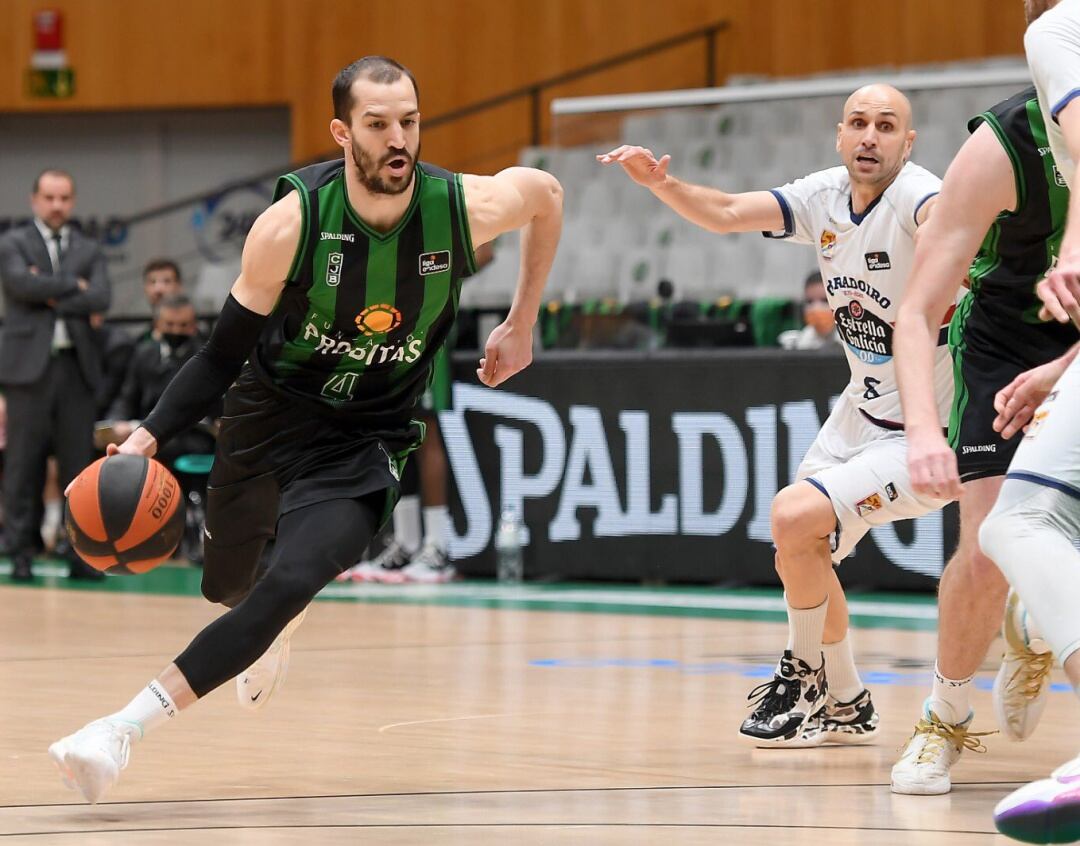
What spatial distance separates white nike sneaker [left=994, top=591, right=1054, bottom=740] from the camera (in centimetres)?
502

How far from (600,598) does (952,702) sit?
5.62 m

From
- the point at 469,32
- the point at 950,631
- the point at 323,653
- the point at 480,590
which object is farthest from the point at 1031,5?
the point at 469,32

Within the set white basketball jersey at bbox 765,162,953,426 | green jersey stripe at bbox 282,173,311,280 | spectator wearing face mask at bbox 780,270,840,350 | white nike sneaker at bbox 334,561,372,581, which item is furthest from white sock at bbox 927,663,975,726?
white nike sneaker at bbox 334,561,372,581

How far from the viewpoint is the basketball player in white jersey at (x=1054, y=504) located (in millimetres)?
3338

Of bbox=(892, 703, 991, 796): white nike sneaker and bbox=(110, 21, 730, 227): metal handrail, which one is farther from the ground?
bbox=(110, 21, 730, 227): metal handrail

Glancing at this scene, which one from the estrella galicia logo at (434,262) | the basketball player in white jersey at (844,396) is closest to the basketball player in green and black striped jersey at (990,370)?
the basketball player in white jersey at (844,396)

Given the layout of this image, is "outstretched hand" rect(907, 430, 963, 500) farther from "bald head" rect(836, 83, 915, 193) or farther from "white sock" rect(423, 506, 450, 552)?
"white sock" rect(423, 506, 450, 552)

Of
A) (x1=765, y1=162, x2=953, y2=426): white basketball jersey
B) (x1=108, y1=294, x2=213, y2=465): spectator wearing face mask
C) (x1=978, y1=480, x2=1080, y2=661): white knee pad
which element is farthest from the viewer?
(x1=108, y1=294, x2=213, y2=465): spectator wearing face mask

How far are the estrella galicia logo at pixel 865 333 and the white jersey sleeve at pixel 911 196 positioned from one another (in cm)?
27

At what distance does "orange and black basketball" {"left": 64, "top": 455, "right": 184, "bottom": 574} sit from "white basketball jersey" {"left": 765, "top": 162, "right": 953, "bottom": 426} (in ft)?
6.73

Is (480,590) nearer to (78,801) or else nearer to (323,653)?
(323,653)

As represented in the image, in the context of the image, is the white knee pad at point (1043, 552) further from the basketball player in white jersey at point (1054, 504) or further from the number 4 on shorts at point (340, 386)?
the number 4 on shorts at point (340, 386)

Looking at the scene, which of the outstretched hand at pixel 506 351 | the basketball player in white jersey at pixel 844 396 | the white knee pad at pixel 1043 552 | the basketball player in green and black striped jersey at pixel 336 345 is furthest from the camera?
the basketball player in white jersey at pixel 844 396

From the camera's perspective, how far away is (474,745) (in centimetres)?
541
